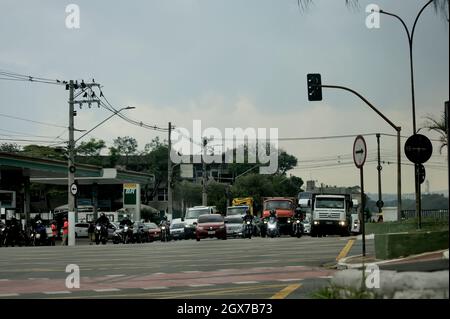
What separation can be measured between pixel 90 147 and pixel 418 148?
89561 millimetres

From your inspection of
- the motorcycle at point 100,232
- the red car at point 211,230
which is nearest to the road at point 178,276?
the red car at point 211,230

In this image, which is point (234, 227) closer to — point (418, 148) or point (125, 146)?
point (418, 148)

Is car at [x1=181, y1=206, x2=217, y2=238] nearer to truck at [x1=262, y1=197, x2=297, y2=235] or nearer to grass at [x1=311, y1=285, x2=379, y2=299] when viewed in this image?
truck at [x1=262, y1=197, x2=297, y2=235]

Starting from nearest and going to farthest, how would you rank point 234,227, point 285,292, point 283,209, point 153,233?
point 285,292 → point 234,227 → point 283,209 → point 153,233

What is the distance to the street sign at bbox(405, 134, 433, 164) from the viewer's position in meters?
20.4

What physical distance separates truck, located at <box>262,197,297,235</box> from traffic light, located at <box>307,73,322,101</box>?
820 inches

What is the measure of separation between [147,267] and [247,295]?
7827 mm

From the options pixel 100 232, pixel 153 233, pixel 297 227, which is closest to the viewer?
pixel 297 227

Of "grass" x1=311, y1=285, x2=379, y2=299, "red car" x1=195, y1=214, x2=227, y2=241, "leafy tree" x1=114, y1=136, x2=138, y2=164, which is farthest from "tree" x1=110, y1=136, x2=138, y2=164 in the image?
"grass" x1=311, y1=285, x2=379, y2=299

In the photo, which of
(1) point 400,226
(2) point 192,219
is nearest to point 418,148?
(1) point 400,226

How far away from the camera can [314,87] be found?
31.5 metres

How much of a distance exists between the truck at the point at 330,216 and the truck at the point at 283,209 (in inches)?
222

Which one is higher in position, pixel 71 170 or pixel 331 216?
pixel 71 170

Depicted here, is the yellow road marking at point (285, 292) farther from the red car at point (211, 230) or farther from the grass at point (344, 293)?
the red car at point (211, 230)
